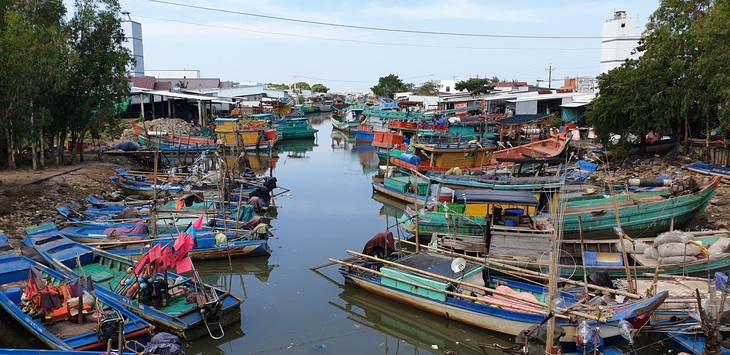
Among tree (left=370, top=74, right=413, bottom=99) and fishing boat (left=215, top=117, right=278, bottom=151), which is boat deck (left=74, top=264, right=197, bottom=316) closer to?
fishing boat (left=215, top=117, right=278, bottom=151)

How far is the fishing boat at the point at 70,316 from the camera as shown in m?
9.21

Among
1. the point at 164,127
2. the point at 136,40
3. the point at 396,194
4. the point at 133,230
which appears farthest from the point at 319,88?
the point at 133,230

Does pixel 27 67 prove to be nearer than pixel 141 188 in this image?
Yes

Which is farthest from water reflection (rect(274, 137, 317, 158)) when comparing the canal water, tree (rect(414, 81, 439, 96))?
tree (rect(414, 81, 439, 96))

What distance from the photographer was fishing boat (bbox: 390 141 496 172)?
27516 millimetres

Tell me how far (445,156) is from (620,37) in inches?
1786

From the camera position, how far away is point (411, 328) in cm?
1192

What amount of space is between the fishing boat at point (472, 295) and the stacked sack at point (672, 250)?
9.92 ft

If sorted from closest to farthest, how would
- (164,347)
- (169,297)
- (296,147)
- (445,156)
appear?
(164,347) < (169,297) < (445,156) < (296,147)

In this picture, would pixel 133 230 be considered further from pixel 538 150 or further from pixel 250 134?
pixel 250 134

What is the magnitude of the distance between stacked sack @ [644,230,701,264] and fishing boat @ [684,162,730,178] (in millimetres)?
10639

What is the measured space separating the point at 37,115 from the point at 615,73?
25.6 meters

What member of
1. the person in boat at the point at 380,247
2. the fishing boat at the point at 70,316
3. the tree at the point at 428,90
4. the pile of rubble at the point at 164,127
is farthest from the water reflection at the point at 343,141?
the fishing boat at the point at 70,316

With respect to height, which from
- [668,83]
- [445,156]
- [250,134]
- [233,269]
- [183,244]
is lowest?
[233,269]
